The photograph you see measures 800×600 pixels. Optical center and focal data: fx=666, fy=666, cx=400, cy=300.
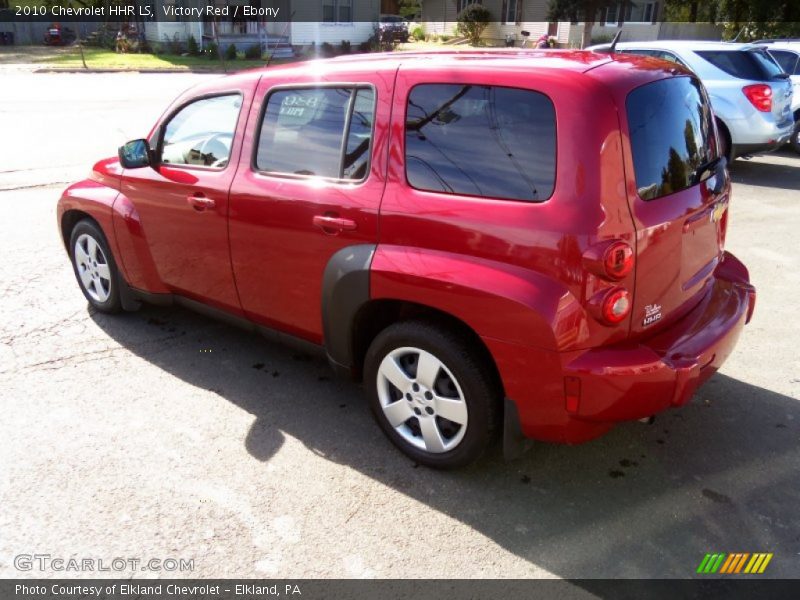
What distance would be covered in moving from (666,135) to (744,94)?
7.58m

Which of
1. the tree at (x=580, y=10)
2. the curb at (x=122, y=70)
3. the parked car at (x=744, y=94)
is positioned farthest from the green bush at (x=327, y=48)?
the parked car at (x=744, y=94)

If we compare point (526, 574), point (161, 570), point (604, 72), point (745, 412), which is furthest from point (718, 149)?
point (161, 570)

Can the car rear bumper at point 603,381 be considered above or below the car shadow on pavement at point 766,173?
above

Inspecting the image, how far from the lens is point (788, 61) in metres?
11.4

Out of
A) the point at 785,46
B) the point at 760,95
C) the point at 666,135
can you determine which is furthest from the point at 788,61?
the point at 666,135

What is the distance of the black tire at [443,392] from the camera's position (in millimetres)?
2863

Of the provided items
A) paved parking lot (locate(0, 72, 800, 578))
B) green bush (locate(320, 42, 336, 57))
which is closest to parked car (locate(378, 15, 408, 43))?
green bush (locate(320, 42, 336, 57))

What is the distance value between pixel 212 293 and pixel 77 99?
1562cm

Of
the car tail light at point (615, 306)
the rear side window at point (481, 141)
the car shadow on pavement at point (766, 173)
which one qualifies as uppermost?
the rear side window at point (481, 141)

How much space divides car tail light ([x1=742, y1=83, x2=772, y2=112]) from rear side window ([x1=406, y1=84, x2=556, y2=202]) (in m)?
7.99

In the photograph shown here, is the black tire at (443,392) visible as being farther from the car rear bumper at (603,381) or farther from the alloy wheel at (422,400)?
the car rear bumper at (603,381)

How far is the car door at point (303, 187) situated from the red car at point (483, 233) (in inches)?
0.4

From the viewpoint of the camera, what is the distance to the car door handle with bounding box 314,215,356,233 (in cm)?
312

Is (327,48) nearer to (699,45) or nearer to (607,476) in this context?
(699,45)
